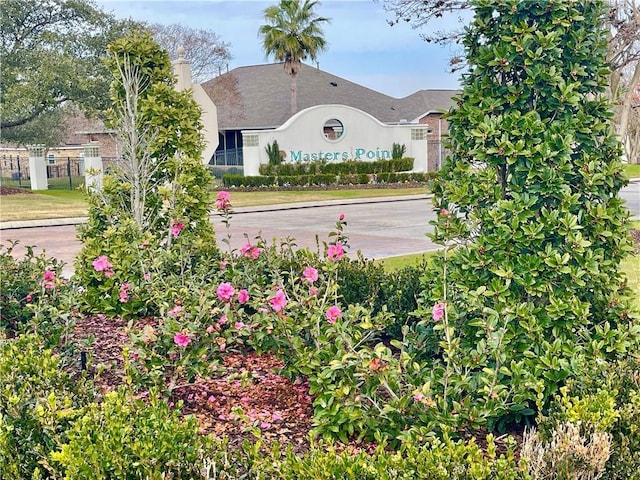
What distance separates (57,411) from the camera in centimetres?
274

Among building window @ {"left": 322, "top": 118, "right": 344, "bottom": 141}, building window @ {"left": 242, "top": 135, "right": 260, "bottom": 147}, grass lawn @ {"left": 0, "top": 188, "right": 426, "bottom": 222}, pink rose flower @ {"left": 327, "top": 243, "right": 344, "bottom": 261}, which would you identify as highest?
building window @ {"left": 322, "top": 118, "right": 344, "bottom": 141}

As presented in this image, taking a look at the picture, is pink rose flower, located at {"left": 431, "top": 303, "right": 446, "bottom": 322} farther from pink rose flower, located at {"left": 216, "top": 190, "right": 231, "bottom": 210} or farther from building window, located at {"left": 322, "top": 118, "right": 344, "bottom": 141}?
building window, located at {"left": 322, "top": 118, "right": 344, "bottom": 141}

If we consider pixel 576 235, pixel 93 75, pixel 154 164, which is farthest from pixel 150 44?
pixel 93 75

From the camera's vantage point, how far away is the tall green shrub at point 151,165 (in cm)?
599

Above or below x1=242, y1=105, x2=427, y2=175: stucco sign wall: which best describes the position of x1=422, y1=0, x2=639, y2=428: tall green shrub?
below

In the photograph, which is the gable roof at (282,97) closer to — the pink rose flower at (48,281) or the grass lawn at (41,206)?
the grass lawn at (41,206)


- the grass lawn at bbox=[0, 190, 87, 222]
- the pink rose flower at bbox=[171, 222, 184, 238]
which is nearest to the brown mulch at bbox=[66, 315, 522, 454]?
the pink rose flower at bbox=[171, 222, 184, 238]

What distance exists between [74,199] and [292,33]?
14.1 meters

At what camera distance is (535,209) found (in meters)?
3.43

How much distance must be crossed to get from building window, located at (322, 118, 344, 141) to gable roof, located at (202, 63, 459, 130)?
1.82 meters

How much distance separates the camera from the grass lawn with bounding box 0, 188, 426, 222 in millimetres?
18000

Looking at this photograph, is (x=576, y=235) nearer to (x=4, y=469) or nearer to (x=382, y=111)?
(x=4, y=469)

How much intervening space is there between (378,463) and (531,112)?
76.9 inches

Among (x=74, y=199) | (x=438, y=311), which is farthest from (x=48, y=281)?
(x=74, y=199)
